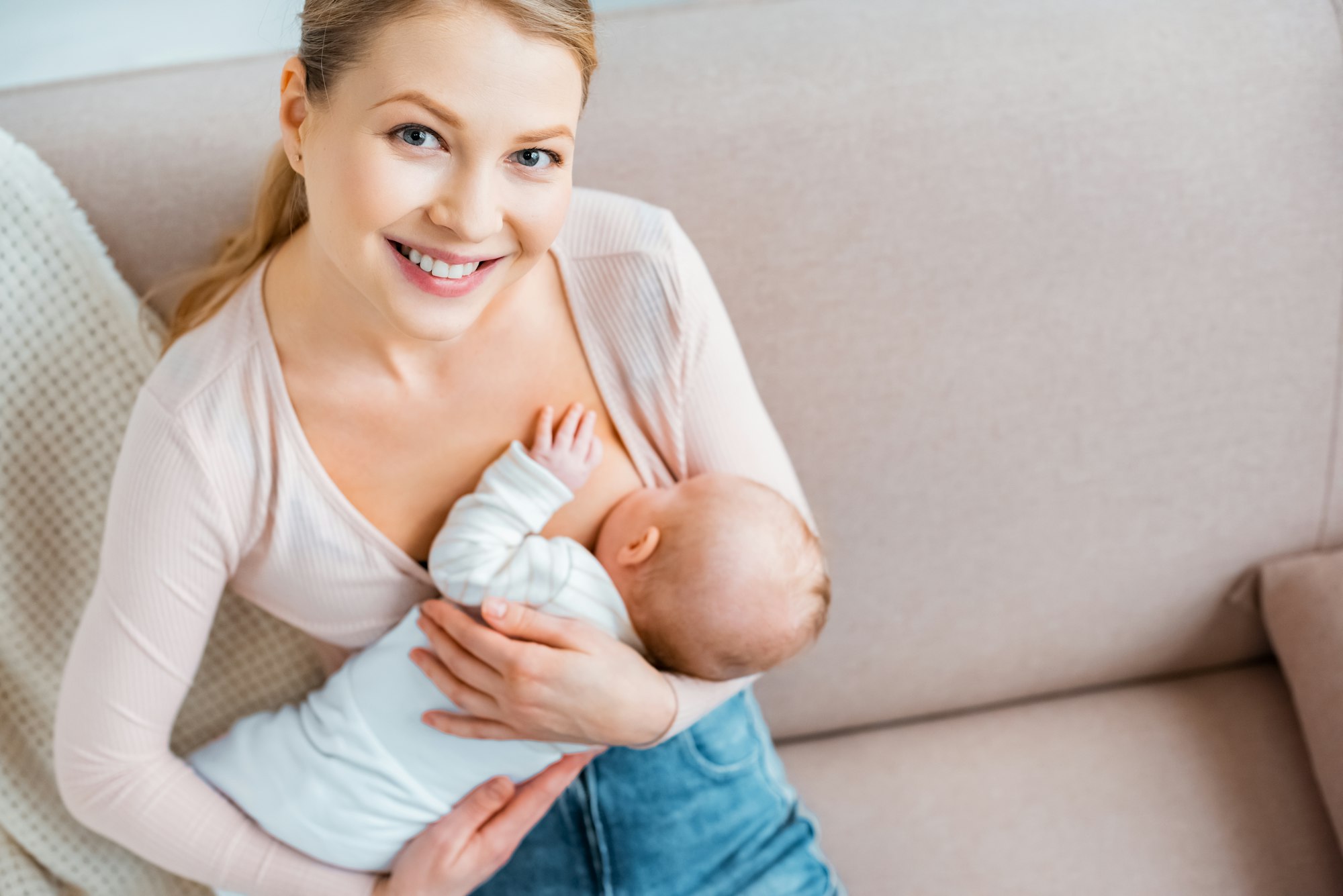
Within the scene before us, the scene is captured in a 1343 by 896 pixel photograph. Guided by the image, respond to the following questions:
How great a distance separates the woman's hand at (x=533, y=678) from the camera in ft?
3.71

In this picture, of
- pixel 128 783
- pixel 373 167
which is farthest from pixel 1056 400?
pixel 128 783

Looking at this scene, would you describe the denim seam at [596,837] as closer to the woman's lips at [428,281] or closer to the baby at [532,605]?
the baby at [532,605]

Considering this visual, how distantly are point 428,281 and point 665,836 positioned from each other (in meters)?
0.78

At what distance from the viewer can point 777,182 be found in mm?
1407

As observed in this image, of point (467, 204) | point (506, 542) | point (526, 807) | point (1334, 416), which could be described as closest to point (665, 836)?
point (526, 807)

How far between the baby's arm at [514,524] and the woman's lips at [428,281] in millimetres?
283

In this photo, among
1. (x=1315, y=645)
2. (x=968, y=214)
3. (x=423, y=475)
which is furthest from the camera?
(x=1315, y=645)

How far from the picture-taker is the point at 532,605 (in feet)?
3.92

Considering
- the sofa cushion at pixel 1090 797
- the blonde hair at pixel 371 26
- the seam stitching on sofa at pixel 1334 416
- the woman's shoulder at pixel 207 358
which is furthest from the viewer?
the sofa cushion at pixel 1090 797

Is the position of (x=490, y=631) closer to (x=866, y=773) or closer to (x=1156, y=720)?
(x=866, y=773)

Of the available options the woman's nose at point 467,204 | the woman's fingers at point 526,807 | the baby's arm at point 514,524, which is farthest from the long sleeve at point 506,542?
the woman's nose at point 467,204

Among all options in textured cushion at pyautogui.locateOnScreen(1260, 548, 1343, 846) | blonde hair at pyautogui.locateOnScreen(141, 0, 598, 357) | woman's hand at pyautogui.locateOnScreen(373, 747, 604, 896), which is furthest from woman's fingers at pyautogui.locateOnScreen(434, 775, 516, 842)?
textured cushion at pyautogui.locateOnScreen(1260, 548, 1343, 846)

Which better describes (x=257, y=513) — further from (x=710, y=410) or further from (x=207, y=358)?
(x=710, y=410)

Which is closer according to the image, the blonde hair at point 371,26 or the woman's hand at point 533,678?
the blonde hair at point 371,26
